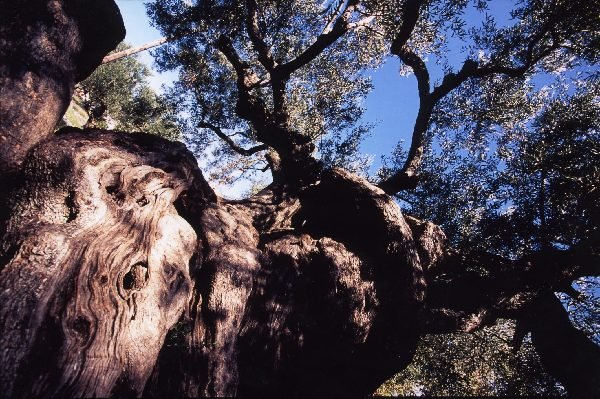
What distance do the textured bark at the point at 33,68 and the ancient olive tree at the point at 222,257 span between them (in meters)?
0.02

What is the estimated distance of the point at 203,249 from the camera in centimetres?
534

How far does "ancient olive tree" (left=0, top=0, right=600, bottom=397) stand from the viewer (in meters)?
3.33

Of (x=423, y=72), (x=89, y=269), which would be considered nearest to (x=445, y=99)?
(x=423, y=72)

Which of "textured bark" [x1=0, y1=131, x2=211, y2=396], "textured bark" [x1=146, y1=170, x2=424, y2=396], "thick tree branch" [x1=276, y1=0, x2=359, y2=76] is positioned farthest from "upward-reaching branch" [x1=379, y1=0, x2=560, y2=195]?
"textured bark" [x1=0, y1=131, x2=211, y2=396]

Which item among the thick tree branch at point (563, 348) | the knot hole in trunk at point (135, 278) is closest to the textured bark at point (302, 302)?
the knot hole in trunk at point (135, 278)

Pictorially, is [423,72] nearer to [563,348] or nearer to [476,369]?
[563,348]

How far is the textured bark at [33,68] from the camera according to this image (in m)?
4.09

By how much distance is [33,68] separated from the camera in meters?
4.34

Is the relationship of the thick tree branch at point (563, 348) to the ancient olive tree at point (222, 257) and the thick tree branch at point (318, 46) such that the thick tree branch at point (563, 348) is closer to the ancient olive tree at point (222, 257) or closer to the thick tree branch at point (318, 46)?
the ancient olive tree at point (222, 257)

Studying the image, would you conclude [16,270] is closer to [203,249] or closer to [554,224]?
[203,249]

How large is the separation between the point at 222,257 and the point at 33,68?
11.6 ft

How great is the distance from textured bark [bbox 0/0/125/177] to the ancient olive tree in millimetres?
22

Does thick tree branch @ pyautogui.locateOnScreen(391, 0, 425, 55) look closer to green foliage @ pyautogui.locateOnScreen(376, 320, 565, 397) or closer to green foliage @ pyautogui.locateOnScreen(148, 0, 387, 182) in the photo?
green foliage @ pyautogui.locateOnScreen(148, 0, 387, 182)

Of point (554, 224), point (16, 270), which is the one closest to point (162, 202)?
point (16, 270)
